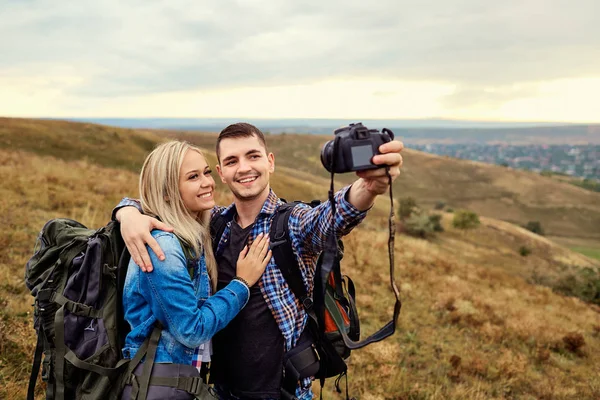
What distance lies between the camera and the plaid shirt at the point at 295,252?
7.54ft

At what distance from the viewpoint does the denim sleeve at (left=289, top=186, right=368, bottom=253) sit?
214cm

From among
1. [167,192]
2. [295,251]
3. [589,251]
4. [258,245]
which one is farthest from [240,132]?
[589,251]

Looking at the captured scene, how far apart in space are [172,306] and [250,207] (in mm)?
876

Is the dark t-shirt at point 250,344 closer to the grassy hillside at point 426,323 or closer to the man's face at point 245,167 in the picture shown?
the man's face at point 245,167

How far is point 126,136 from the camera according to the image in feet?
139

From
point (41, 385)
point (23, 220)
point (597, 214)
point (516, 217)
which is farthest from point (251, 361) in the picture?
point (597, 214)

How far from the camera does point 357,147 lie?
1.89 metres

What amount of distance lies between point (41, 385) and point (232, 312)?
9.89ft

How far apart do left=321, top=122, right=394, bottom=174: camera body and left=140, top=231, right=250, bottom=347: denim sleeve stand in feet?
3.02

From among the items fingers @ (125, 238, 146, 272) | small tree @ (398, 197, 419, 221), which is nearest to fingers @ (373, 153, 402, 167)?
fingers @ (125, 238, 146, 272)

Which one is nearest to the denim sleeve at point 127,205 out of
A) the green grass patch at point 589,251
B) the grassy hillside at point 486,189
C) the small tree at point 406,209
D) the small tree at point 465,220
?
the small tree at point 406,209

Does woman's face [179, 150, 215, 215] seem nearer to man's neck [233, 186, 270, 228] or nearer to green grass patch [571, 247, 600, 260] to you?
man's neck [233, 186, 270, 228]

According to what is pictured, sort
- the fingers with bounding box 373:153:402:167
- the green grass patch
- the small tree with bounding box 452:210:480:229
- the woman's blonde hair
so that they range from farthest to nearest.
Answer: the green grass patch < the small tree with bounding box 452:210:480:229 < the woman's blonde hair < the fingers with bounding box 373:153:402:167

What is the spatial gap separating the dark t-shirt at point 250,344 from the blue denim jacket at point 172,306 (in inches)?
10.7
